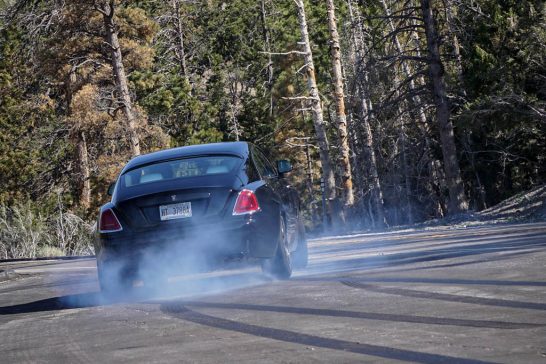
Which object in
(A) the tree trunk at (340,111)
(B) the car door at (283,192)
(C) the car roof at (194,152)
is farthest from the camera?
(A) the tree trunk at (340,111)

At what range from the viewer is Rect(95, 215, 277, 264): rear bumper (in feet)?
32.8

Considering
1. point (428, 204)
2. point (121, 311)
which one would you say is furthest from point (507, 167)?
point (121, 311)

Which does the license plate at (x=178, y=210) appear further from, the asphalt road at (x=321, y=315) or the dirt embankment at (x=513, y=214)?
the dirt embankment at (x=513, y=214)

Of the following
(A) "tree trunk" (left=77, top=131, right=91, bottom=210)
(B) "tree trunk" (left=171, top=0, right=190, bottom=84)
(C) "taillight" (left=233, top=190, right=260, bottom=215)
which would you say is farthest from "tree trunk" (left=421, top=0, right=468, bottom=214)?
(B) "tree trunk" (left=171, top=0, right=190, bottom=84)

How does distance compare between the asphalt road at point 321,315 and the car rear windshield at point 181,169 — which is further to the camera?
the car rear windshield at point 181,169

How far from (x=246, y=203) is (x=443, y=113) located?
52.5ft

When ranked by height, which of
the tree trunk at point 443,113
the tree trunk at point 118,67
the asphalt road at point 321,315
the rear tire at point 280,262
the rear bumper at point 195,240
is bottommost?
the asphalt road at point 321,315

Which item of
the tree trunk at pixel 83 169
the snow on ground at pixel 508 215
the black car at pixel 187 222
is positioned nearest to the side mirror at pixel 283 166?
the black car at pixel 187 222

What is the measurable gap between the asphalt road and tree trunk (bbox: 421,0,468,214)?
1249 cm

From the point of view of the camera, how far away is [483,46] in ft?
116

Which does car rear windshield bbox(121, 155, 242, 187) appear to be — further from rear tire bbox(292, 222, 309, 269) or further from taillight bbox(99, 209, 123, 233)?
rear tire bbox(292, 222, 309, 269)

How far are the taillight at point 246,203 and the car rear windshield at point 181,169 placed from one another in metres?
0.39

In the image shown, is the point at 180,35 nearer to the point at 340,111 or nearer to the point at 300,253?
the point at 340,111

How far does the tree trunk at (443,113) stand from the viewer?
83.0 feet
